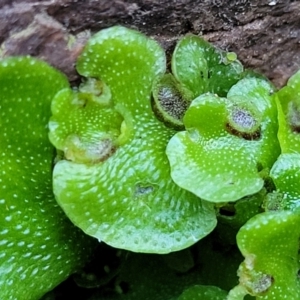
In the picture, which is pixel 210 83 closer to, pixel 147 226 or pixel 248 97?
pixel 248 97

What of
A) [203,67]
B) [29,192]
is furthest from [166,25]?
[29,192]

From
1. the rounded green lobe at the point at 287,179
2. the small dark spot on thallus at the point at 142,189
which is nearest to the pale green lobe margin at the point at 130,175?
the small dark spot on thallus at the point at 142,189

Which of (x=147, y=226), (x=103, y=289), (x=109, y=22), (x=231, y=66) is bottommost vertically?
(x=103, y=289)

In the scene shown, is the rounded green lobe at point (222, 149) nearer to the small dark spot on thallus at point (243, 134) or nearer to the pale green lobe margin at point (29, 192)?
the small dark spot on thallus at point (243, 134)

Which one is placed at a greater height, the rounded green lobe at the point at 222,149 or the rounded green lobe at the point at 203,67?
the rounded green lobe at the point at 203,67

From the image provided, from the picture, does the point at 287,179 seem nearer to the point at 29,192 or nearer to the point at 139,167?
the point at 139,167

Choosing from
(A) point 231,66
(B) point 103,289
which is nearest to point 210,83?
(A) point 231,66
